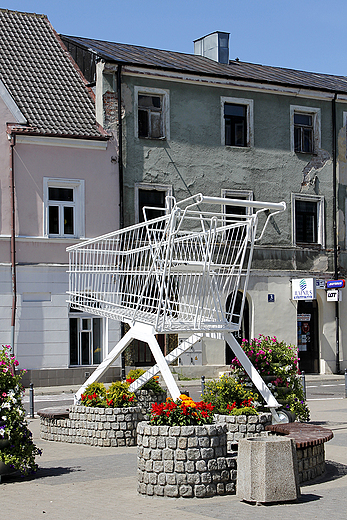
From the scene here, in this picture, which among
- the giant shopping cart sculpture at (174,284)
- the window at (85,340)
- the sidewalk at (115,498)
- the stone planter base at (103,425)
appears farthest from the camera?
the window at (85,340)

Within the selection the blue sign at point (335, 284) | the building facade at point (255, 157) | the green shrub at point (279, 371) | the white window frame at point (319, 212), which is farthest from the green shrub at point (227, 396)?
the white window frame at point (319, 212)

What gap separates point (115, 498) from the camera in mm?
8164

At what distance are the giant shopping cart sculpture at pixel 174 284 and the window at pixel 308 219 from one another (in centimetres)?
1522

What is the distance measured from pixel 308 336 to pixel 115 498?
20405mm

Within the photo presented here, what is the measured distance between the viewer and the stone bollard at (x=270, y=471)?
25.3ft

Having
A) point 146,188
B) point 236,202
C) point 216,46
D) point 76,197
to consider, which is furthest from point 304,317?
point 236,202

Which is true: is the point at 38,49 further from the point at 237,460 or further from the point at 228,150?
the point at 237,460

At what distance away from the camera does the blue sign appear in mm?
27136

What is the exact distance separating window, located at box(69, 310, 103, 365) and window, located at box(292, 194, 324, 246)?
26.9ft

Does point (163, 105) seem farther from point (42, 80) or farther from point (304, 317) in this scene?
point (304, 317)

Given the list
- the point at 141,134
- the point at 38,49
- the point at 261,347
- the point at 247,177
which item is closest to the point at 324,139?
the point at 247,177

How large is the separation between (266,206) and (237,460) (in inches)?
155

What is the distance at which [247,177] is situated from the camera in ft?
88.2

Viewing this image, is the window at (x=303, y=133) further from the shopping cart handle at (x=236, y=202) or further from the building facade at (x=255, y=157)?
the shopping cart handle at (x=236, y=202)
